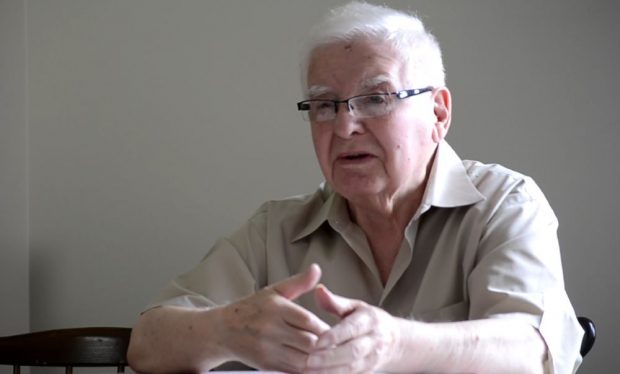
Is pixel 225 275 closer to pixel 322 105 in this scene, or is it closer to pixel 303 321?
pixel 322 105

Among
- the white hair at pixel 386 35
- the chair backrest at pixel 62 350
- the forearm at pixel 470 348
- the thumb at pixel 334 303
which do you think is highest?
the white hair at pixel 386 35

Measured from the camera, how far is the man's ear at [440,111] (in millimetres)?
1685

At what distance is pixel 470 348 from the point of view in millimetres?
1238

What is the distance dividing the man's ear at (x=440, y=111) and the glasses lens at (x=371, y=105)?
142 mm

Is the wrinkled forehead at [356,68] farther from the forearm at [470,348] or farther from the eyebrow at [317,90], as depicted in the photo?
the forearm at [470,348]

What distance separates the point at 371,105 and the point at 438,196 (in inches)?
8.9

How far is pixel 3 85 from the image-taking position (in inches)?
99.6

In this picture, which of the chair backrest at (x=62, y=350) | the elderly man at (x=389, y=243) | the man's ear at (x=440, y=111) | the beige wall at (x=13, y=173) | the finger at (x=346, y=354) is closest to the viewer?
the finger at (x=346, y=354)

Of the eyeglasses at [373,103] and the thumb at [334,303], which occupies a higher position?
the eyeglasses at [373,103]

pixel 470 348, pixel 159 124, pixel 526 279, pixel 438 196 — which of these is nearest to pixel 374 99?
pixel 438 196

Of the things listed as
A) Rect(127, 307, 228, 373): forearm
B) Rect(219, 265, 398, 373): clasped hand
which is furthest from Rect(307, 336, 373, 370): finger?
Rect(127, 307, 228, 373): forearm

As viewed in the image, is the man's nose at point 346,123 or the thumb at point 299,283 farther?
the man's nose at point 346,123

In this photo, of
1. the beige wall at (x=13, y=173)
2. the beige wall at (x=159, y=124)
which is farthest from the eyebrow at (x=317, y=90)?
the beige wall at (x=13, y=173)

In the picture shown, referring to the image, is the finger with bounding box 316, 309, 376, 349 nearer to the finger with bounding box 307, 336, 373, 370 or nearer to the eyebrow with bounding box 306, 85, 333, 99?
the finger with bounding box 307, 336, 373, 370
